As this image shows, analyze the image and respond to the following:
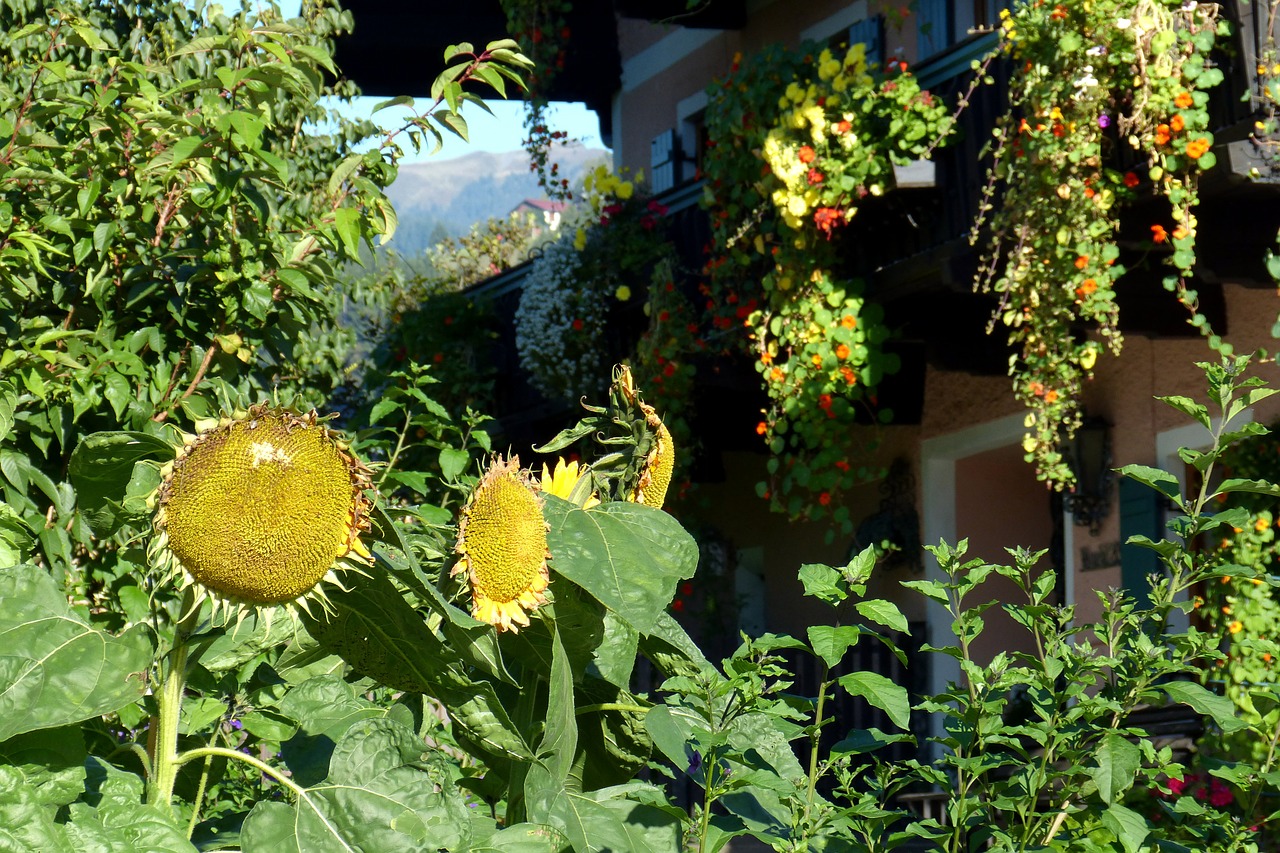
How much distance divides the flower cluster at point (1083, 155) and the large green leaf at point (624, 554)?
372 cm

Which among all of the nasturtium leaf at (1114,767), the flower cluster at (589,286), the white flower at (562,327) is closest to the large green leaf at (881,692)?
the nasturtium leaf at (1114,767)

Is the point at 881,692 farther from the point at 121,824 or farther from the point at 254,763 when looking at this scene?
the point at 121,824

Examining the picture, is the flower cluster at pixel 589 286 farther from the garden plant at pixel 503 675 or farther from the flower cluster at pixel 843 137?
the garden plant at pixel 503 675

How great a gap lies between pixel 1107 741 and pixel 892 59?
15.8 ft

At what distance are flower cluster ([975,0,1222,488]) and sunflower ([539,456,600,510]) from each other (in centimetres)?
357

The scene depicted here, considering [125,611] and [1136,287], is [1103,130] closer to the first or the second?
[1136,287]

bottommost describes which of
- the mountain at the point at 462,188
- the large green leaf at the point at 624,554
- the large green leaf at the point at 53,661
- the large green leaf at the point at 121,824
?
Answer: the large green leaf at the point at 121,824

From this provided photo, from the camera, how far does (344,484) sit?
118 centimetres

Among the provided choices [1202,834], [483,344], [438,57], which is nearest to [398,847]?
[1202,834]

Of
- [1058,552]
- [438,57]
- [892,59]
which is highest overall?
[438,57]

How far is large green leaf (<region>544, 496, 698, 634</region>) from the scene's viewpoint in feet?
4.12

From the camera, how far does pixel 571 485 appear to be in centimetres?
157

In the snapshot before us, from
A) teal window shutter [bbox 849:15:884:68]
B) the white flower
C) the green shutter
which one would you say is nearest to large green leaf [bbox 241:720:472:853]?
the green shutter

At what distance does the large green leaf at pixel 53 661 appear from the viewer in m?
1.15
